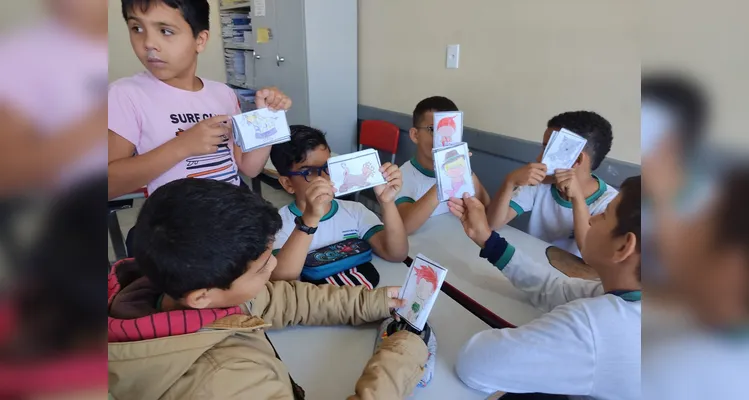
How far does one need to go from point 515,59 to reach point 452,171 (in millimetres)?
1021

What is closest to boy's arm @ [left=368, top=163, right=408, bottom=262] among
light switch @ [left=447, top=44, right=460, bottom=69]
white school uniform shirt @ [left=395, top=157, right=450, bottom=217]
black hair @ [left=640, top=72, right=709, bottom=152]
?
white school uniform shirt @ [left=395, top=157, right=450, bottom=217]

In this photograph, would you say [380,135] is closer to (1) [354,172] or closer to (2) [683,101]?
(1) [354,172]

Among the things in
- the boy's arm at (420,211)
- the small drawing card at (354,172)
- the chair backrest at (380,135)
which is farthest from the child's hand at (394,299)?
the chair backrest at (380,135)

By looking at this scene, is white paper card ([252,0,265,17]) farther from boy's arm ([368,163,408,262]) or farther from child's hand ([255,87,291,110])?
boy's arm ([368,163,408,262])

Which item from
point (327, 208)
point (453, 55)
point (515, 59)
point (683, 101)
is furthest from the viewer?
point (453, 55)

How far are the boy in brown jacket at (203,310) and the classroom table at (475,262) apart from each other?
43cm

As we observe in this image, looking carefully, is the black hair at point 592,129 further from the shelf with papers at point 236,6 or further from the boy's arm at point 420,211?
the shelf with papers at point 236,6

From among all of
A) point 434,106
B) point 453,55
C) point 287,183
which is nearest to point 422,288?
point 287,183

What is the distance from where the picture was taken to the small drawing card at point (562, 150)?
5.39 feet

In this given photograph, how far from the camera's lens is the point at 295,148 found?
1.63m

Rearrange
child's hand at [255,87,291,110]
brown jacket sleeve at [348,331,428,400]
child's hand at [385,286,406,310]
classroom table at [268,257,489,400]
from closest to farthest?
brown jacket sleeve at [348,331,428,400], classroom table at [268,257,489,400], child's hand at [385,286,406,310], child's hand at [255,87,291,110]

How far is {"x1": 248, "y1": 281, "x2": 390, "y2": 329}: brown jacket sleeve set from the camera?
3.71ft

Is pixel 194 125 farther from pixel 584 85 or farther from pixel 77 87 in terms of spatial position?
pixel 584 85

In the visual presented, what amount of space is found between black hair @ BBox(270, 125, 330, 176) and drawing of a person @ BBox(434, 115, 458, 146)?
1.72 ft
